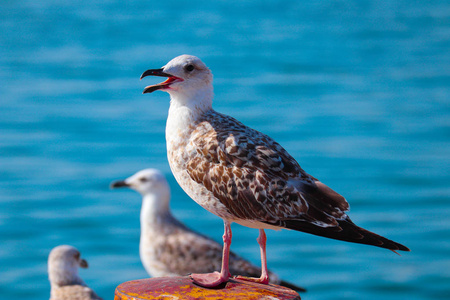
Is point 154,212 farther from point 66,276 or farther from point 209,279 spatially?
point 209,279

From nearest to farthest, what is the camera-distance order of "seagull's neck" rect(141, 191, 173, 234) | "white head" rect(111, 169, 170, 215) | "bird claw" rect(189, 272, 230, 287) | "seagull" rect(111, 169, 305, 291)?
"bird claw" rect(189, 272, 230, 287)
"seagull" rect(111, 169, 305, 291)
"seagull's neck" rect(141, 191, 173, 234)
"white head" rect(111, 169, 170, 215)

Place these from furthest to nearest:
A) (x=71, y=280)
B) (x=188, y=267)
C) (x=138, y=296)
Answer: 1. (x=188, y=267)
2. (x=71, y=280)
3. (x=138, y=296)

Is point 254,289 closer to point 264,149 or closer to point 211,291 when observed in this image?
point 211,291

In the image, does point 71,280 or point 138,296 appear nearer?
point 138,296

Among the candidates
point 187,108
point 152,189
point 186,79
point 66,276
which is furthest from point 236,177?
point 152,189

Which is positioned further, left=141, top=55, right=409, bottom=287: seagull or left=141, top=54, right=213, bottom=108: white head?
left=141, top=54, right=213, bottom=108: white head

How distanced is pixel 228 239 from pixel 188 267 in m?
5.88

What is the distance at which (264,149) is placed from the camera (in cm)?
606

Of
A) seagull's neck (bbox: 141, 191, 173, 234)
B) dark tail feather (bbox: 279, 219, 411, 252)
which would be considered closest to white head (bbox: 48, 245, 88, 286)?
seagull's neck (bbox: 141, 191, 173, 234)

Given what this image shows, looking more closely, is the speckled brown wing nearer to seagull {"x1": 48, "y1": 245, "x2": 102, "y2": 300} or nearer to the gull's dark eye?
the gull's dark eye

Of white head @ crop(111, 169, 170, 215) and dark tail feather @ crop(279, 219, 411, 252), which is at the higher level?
white head @ crop(111, 169, 170, 215)

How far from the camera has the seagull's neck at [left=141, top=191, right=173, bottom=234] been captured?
41.8ft

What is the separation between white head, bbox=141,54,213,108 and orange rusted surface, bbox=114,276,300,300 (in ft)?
4.88

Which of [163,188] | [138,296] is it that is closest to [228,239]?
[138,296]
